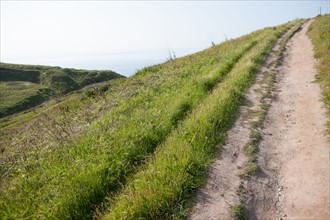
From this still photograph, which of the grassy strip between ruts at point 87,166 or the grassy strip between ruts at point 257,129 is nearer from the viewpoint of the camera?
the grassy strip between ruts at point 87,166

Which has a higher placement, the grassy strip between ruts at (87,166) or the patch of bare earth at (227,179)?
the grassy strip between ruts at (87,166)

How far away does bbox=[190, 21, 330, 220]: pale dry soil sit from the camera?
5.14 m

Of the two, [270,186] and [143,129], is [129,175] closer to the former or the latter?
[143,129]

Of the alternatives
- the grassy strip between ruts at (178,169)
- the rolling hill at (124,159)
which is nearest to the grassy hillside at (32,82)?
the rolling hill at (124,159)

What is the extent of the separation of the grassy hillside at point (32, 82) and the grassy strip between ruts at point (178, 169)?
256 feet

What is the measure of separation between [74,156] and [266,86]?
8.85 m

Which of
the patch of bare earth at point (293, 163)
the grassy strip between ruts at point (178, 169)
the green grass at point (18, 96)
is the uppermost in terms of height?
the grassy strip between ruts at point (178, 169)

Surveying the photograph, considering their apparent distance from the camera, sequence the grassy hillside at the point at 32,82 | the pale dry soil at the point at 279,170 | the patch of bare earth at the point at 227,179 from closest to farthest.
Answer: the patch of bare earth at the point at 227,179, the pale dry soil at the point at 279,170, the grassy hillside at the point at 32,82

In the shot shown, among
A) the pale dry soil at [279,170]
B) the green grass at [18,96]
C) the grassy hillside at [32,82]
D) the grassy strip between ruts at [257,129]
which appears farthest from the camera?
the grassy hillside at [32,82]

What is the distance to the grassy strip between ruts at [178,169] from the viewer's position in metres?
4.85

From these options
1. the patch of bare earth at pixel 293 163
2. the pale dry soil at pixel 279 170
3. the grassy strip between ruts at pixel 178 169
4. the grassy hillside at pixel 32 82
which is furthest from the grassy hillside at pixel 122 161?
the grassy hillside at pixel 32 82

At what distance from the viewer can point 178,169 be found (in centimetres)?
575

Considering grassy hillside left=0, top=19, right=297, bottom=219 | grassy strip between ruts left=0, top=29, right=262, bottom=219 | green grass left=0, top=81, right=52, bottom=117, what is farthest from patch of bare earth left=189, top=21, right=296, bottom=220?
green grass left=0, top=81, right=52, bottom=117

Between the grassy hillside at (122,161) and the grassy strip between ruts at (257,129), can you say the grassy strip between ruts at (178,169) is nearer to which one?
the grassy hillside at (122,161)
